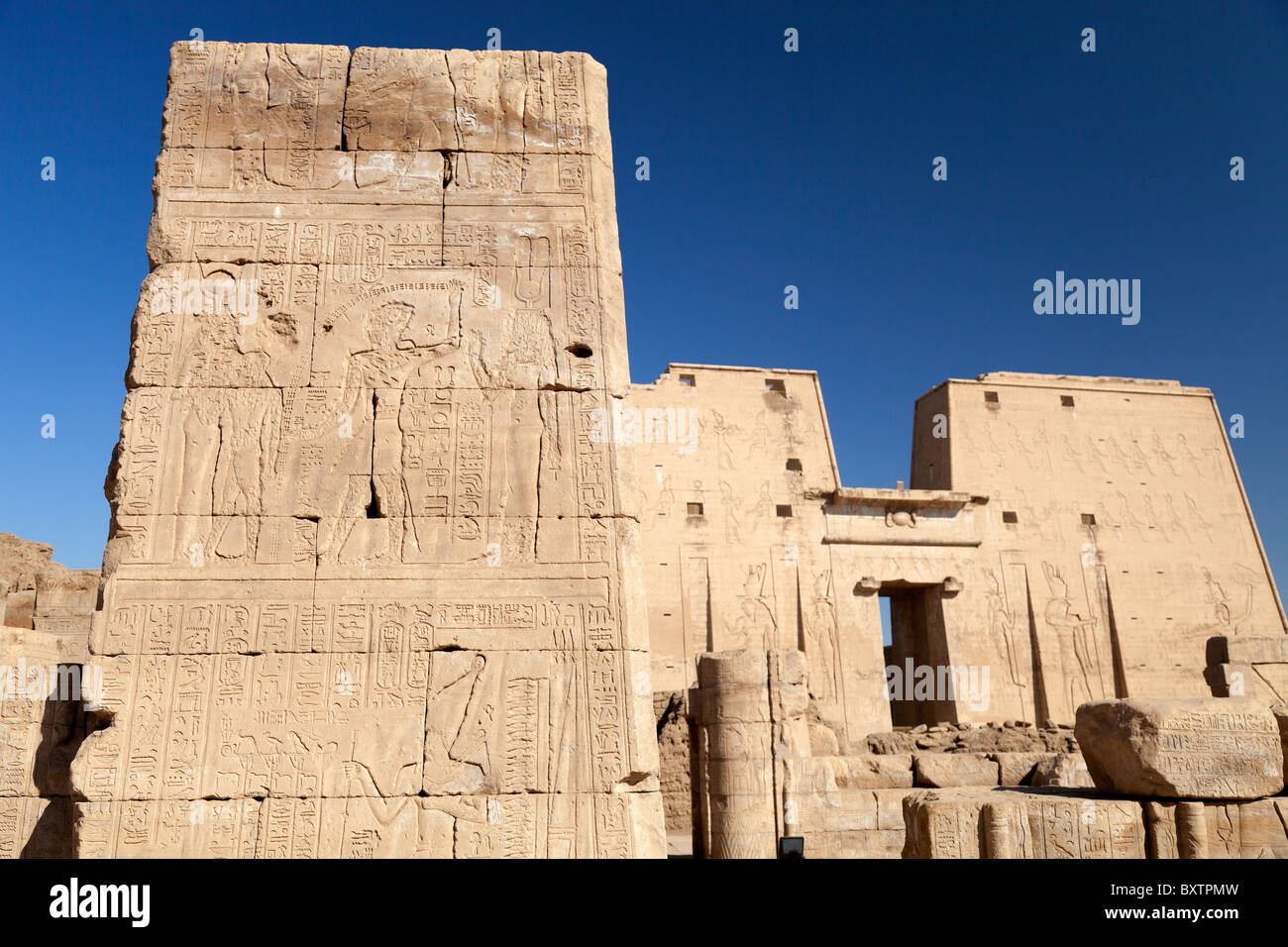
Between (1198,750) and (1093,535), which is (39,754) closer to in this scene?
(1198,750)

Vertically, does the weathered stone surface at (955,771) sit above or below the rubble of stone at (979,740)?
below

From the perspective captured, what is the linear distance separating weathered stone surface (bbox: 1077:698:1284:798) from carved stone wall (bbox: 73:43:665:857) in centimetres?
371

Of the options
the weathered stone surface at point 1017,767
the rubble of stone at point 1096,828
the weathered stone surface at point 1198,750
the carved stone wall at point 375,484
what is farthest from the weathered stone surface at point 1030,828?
the weathered stone surface at point 1017,767

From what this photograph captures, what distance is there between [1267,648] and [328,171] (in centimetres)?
1240

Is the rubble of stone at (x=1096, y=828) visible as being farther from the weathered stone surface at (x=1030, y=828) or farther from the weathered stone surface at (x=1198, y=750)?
the weathered stone surface at (x=1198, y=750)

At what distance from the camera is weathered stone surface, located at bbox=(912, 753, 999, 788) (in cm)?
1127

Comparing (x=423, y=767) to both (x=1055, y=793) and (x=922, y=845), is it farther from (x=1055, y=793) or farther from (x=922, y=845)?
(x=1055, y=793)

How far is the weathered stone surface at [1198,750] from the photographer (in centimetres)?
612

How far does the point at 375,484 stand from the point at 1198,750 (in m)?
5.30

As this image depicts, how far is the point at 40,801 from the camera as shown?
558 centimetres

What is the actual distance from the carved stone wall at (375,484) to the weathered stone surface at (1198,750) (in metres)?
3.71

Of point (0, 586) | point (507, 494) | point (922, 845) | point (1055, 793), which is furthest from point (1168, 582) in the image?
point (0, 586)

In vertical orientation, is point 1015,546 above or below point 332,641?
above

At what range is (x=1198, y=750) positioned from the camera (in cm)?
618
